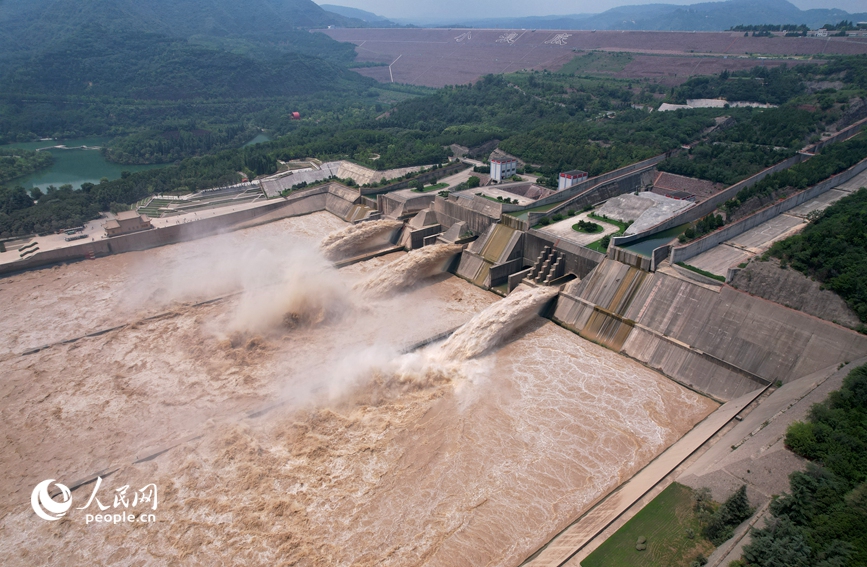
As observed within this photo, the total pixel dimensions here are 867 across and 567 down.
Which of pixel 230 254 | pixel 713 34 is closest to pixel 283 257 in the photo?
pixel 230 254

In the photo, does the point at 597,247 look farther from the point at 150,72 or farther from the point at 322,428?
the point at 150,72

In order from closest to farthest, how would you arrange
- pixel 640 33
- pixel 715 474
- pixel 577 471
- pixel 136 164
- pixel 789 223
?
pixel 715 474
pixel 577 471
pixel 789 223
pixel 136 164
pixel 640 33

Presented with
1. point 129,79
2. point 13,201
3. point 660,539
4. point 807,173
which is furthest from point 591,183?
point 129,79

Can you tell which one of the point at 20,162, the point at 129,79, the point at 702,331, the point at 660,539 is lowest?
the point at 20,162

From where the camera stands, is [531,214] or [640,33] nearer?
[531,214]

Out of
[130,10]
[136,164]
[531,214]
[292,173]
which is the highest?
[130,10]

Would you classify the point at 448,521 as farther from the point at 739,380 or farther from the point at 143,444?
the point at 739,380

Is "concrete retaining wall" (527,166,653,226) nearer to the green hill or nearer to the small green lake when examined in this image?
the small green lake
